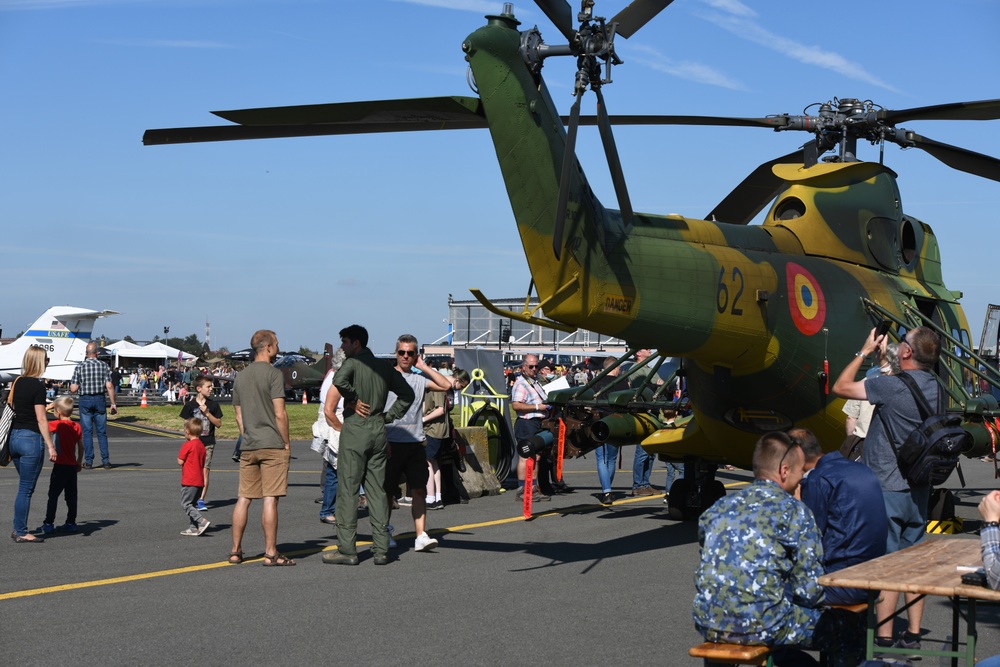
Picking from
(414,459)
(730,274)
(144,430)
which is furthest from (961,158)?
(144,430)

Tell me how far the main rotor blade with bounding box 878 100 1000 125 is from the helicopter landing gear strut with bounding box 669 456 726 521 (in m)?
4.36

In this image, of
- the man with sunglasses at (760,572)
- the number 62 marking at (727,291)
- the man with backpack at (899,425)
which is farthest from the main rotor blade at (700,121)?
the man with sunglasses at (760,572)

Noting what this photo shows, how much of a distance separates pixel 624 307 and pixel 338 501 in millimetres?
3059

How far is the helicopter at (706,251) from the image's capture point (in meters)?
7.95

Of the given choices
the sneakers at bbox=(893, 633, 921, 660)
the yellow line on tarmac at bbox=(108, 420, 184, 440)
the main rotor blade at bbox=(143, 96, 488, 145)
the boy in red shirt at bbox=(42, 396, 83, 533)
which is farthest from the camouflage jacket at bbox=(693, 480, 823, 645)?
the yellow line on tarmac at bbox=(108, 420, 184, 440)

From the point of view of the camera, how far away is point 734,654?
448 centimetres

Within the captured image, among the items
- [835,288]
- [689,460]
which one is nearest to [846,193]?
[835,288]

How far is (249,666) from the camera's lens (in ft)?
19.8

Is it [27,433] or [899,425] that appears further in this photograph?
[27,433]

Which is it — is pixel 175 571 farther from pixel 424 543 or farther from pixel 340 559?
pixel 424 543

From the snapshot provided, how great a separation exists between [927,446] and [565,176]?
10.3 feet

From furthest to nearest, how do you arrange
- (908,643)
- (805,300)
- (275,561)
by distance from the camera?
(805,300) → (275,561) → (908,643)

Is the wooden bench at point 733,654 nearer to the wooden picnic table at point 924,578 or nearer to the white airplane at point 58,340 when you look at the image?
the wooden picnic table at point 924,578

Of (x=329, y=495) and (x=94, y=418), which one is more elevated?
(x=94, y=418)
